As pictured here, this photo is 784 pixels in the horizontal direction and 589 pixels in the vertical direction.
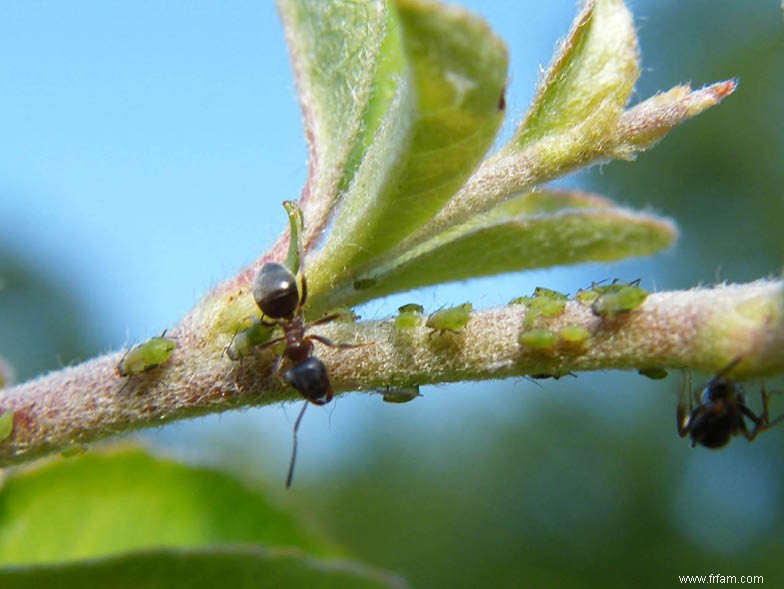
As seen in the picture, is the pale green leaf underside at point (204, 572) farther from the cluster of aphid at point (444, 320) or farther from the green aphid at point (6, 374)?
the green aphid at point (6, 374)

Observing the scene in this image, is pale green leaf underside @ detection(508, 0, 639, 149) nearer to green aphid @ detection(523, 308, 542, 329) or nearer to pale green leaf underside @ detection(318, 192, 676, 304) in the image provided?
pale green leaf underside @ detection(318, 192, 676, 304)

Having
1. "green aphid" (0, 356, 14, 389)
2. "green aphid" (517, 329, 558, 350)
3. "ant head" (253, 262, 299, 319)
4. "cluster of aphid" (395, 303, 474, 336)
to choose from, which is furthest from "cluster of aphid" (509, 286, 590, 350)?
"green aphid" (0, 356, 14, 389)

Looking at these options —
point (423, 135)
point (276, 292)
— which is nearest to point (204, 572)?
point (276, 292)

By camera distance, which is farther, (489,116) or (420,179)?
(420,179)

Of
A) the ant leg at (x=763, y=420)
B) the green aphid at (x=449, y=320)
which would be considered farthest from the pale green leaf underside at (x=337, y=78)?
the ant leg at (x=763, y=420)

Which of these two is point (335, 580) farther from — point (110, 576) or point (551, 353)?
point (551, 353)

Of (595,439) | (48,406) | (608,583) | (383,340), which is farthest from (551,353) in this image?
(595,439)

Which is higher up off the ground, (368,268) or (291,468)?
(368,268)
